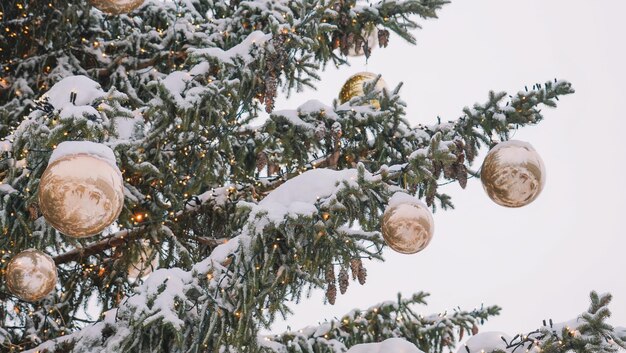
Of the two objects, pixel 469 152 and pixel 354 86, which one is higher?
pixel 354 86

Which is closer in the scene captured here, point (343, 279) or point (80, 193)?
point (80, 193)

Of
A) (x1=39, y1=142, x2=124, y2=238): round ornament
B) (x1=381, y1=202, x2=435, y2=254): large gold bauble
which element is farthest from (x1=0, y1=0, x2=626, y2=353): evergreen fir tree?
(x1=39, y1=142, x2=124, y2=238): round ornament

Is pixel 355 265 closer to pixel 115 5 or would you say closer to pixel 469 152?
pixel 469 152

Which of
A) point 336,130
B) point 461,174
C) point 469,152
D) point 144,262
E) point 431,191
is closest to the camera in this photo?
point 431,191

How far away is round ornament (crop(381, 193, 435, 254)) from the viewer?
4.32 meters

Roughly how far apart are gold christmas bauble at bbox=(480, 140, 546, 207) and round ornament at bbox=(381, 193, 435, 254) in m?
0.53

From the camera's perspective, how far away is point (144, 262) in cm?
642

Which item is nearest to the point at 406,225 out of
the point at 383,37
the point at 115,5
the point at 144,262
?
the point at 115,5

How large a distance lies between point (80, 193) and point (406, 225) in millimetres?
1706

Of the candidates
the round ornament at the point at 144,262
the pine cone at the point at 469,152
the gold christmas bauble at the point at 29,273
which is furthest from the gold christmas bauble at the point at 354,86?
the gold christmas bauble at the point at 29,273

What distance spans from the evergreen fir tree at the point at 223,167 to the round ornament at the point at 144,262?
26mm

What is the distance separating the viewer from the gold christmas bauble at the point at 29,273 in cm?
504

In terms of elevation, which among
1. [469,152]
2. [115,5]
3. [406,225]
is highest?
[115,5]

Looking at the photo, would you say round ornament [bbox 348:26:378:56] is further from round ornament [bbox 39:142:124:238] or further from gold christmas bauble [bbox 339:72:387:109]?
round ornament [bbox 39:142:124:238]
